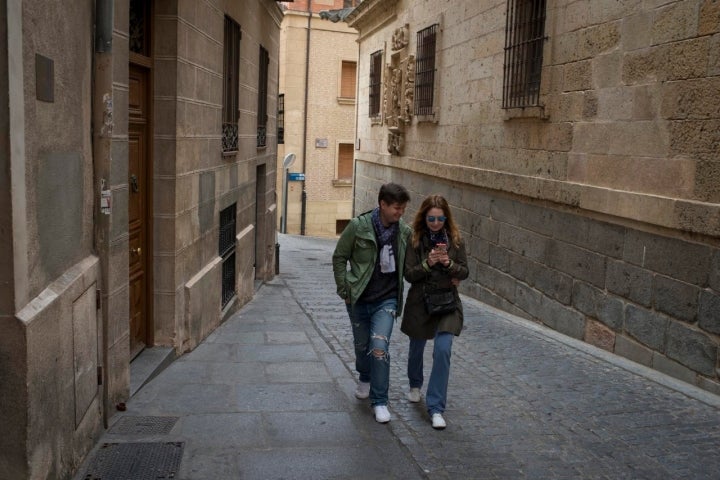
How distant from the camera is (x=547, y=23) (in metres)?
9.02

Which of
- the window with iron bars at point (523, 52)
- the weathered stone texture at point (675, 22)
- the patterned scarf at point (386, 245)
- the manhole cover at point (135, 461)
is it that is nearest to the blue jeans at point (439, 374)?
the patterned scarf at point (386, 245)

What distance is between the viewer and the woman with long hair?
5371 mm

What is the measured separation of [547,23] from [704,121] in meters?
3.18

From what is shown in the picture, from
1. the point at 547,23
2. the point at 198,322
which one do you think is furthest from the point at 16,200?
the point at 547,23

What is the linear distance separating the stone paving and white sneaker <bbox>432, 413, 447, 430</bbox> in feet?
A: 0.16

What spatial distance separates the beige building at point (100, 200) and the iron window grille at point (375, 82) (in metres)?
9.19

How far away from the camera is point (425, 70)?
14273 millimetres

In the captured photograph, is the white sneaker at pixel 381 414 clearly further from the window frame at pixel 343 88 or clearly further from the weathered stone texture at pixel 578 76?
the window frame at pixel 343 88

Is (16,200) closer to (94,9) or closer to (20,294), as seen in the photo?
(20,294)

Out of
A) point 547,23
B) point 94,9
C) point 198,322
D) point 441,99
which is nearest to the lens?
point 94,9

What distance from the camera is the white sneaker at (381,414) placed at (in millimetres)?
5383

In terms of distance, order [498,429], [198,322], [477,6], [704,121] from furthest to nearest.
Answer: [477,6] → [198,322] → [704,121] → [498,429]

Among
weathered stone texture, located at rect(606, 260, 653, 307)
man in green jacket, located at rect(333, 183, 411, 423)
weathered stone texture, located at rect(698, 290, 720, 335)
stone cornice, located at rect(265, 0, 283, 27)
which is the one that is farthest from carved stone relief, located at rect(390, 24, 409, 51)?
man in green jacket, located at rect(333, 183, 411, 423)

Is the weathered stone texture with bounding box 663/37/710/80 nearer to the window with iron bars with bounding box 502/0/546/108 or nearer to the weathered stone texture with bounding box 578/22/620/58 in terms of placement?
the weathered stone texture with bounding box 578/22/620/58
